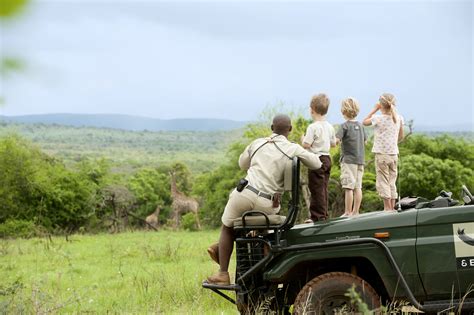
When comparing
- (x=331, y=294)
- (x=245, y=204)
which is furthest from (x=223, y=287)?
(x=331, y=294)

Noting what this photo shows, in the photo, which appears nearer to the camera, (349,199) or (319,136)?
(319,136)

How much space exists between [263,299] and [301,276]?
358mm

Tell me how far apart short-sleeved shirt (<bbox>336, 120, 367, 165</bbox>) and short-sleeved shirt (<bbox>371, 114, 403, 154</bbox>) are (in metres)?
0.37

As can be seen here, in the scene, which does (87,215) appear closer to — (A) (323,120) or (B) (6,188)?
(B) (6,188)

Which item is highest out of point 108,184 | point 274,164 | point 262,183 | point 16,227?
point 274,164

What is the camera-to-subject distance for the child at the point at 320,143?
7820 millimetres

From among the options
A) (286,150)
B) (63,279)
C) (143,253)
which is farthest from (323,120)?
(143,253)

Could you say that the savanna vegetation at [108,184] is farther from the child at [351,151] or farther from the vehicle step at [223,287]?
the vehicle step at [223,287]

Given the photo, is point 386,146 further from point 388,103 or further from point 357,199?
point 357,199

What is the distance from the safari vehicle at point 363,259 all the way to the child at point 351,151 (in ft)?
7.28

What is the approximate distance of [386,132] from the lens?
364 inches

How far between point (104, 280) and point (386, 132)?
543 centimetres

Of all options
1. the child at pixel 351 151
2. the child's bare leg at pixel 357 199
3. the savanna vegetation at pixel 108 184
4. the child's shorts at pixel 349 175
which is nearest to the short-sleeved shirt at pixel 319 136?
the child at pixel 351 151

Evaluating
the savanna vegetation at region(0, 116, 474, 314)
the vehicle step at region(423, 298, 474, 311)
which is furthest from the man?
the vehicle step at region(423, 298, 474, 311)
